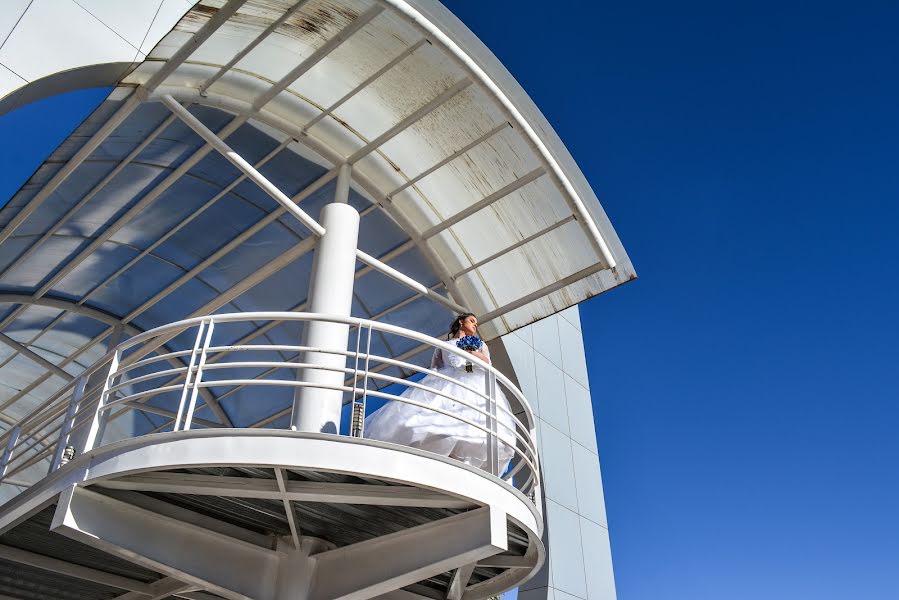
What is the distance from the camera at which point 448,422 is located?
7.81 meters

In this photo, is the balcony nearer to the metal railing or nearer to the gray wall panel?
the metal railing

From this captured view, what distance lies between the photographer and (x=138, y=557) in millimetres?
7109

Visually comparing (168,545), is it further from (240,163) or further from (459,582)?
(240,163)

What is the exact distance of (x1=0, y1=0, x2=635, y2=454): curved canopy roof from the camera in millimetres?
10312

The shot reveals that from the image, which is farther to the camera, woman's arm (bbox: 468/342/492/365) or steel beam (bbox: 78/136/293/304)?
steel beam (bbox: 78/136/293/304)

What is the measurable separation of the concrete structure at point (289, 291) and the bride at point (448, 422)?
286mm

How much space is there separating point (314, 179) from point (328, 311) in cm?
430

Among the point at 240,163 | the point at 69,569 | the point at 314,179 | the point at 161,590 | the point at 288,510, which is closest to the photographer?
the point at 288,510

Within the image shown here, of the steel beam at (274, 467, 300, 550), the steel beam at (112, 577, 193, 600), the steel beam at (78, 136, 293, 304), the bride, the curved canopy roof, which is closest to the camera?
the steel beam at (274, 467, 300, 550)

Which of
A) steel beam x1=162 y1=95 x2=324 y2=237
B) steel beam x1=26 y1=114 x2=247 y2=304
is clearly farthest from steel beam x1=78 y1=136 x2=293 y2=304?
steel beam x1=162 y1=95 x2=324 y2=237

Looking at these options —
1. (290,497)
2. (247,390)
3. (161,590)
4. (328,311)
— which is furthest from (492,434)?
(247,390)

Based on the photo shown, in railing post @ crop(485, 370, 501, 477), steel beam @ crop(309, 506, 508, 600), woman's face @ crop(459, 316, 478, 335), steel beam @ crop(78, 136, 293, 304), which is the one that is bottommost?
steel beam @ crop(309, 506, 508, 600)

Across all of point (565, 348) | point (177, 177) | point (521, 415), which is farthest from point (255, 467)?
point (565, 348)

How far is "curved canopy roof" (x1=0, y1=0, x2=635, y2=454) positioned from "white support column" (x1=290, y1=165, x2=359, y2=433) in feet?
3.67
